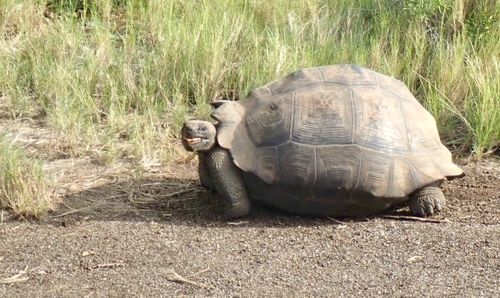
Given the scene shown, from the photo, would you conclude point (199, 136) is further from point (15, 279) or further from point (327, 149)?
point (15, 279)

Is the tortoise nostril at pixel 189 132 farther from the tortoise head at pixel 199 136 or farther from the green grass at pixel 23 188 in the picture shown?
the green grass at pixel 23 188

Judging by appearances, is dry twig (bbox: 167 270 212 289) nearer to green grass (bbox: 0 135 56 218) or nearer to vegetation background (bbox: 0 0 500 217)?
green grass (bbox: 0 135 56 218)

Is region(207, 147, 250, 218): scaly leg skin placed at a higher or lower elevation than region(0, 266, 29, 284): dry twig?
higher

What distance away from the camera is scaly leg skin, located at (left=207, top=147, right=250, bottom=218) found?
6.15 meters

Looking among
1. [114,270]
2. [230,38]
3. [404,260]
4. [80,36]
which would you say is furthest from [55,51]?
[404,260]

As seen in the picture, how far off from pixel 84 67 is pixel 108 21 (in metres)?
0.93

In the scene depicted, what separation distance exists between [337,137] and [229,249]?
95cm

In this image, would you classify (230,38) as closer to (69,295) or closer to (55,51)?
(55,51)

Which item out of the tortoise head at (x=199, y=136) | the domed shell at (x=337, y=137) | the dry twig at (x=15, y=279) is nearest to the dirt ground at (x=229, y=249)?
the dry twig at (x=15, y=279)

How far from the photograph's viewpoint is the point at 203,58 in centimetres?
805

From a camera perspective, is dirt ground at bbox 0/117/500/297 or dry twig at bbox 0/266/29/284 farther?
dry twig at bbox 0/266/29/284

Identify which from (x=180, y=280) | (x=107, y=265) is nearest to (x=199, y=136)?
(x=107, y=265)

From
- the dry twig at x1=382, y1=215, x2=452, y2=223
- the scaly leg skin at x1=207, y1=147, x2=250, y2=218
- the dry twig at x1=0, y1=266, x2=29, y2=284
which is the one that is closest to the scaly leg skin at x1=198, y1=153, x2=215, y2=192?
the scaly leg skin at x1=207, y1=147, x2=250, y2=218

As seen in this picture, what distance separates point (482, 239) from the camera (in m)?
5.79
